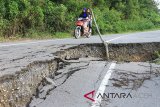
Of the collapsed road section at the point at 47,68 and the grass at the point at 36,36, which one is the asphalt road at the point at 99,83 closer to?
the collapsed road section at the point at 47,68

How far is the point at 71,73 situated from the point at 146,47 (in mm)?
5577

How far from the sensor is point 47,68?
763cm

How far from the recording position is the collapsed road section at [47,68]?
17.6ft

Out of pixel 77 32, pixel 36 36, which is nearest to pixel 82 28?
pixel 77 32

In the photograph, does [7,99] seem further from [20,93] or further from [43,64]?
[43,64]

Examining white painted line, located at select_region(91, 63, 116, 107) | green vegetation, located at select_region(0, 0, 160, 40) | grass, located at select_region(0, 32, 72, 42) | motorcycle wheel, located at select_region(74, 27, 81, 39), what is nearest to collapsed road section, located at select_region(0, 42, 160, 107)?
white painted line, located at select_region(91, 63, 116, 107)

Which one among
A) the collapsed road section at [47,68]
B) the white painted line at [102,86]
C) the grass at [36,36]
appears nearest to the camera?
the collapsed road section at [47,68]

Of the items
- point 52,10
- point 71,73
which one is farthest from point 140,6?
point 71,73

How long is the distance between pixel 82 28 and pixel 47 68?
29.4ft

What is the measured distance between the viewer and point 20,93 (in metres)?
5.58

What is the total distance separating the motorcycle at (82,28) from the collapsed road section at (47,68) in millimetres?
3951

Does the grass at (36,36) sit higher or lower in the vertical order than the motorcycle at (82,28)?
lower

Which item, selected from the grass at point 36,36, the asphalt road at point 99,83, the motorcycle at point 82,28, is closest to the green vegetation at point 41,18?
the grass at point 36,36

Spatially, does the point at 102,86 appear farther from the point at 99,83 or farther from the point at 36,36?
the point at 36,36
